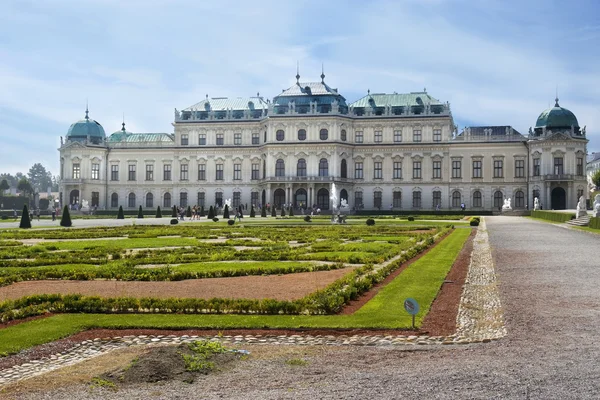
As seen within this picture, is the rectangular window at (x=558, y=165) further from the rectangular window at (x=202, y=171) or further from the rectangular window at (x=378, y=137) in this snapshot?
the rectangular window at (x=202, y=171)

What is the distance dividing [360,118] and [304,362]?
2654 inches

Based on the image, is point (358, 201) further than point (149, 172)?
No

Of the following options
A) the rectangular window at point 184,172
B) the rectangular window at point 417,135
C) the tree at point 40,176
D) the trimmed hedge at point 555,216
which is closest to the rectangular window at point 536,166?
the rectangular window at point 417,135

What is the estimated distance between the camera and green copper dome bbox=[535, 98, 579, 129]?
228 feet

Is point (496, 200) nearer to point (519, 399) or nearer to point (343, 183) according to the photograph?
point (343, 183)

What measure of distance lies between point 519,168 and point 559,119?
6874mm

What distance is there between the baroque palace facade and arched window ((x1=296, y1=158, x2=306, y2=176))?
118 millimetres

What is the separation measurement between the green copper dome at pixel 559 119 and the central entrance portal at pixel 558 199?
23.8 ft

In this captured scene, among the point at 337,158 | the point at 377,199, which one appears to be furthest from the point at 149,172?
the point at 377,199

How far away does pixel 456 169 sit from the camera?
2864 inches

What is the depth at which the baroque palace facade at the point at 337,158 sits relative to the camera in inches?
2776

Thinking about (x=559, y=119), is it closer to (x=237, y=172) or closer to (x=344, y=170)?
(x=344, y=170)

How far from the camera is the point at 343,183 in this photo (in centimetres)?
7238

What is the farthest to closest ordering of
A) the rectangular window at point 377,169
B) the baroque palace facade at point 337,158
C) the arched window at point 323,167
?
the rectangular window at point 377,169
the arched window at point 323,167
the baroque palace facade at point 337,158
